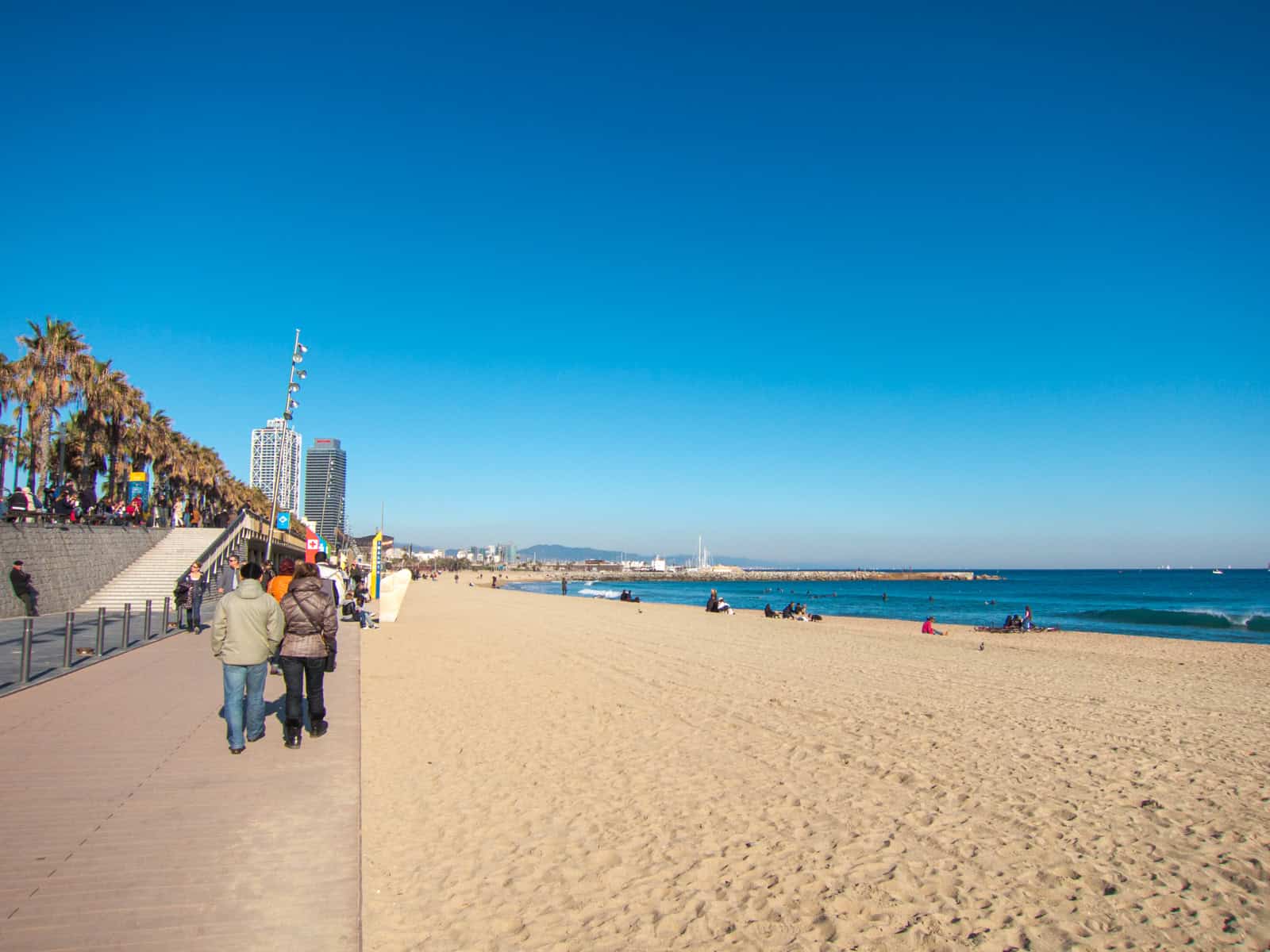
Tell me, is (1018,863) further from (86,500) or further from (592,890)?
(86,500)

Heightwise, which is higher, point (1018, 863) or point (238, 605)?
point (238, 605)

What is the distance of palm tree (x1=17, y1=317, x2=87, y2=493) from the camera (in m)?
26.5

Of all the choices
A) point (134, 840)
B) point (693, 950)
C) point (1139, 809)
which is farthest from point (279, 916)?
point (1139, 809)

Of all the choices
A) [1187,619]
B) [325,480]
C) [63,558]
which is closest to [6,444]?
[63,558]

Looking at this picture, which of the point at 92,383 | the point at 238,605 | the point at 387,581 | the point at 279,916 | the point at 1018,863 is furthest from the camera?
the point at 92,383

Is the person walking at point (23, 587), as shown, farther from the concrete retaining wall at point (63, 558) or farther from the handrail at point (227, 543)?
the handrail at point (227, 543)

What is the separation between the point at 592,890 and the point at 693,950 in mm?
874

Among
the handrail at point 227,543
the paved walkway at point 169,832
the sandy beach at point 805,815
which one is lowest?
the sandy beach at point 805,815

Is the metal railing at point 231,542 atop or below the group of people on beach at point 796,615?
atop

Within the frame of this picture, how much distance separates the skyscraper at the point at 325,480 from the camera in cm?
9256

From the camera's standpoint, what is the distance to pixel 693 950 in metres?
3.88

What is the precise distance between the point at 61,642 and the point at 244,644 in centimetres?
985

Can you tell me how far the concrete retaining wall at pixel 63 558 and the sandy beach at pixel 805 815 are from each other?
41.5 feet

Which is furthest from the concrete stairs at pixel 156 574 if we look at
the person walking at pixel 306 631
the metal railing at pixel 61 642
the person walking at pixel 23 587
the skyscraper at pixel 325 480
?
the skyscraper at pixel 325 480
